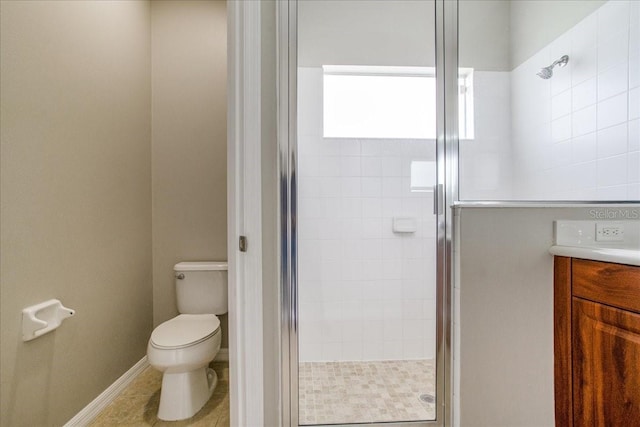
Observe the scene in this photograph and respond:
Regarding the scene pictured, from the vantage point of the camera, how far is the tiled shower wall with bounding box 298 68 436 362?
1531 mm

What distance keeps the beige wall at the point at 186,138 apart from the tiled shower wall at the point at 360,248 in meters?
0.92

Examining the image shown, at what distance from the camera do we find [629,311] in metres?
0.98

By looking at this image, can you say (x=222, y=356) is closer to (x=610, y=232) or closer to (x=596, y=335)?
(x=596, y=335)

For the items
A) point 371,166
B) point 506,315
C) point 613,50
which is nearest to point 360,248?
point 371,166

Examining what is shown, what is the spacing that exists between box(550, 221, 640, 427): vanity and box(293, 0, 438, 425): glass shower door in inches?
19.4

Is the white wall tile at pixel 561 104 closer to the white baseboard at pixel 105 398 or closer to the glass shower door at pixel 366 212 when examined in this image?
the glass shower door at pixel 366 212

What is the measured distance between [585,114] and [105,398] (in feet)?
9.13

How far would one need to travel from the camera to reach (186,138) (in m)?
2.22

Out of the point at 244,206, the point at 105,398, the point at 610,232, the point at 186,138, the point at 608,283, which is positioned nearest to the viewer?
the point at 608,283

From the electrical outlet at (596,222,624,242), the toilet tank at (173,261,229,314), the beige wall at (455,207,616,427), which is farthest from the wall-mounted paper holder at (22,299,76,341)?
the electrical outlet at (596,222,624,242)

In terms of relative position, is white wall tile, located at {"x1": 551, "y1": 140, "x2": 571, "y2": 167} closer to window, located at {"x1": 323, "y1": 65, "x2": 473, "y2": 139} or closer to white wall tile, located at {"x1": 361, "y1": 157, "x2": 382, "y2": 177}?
window, located at {"x1": 323, "y1": 65, "x2": 473, "y2": 139}

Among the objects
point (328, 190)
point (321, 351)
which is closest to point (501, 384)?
point (321, 351)

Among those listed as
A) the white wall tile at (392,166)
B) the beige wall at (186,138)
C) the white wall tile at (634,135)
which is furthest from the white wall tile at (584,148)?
the beige wall at (186,138)

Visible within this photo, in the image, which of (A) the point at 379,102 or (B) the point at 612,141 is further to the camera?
(A) the point at 379,102
